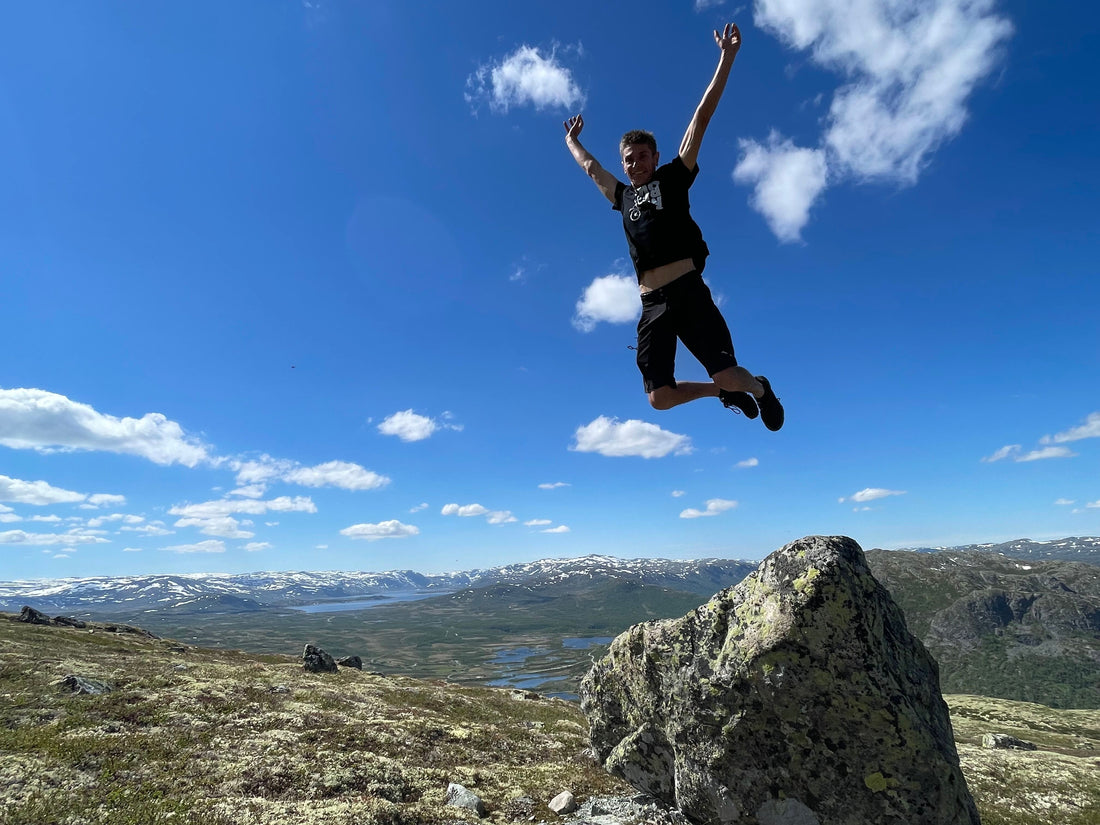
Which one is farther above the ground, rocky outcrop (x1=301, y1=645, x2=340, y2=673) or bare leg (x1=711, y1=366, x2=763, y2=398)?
bare leg (x1=711, y1=366, x2=763, y2=398)

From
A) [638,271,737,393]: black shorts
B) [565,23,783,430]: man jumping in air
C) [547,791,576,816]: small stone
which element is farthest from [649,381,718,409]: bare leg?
[547,791,576,816]: small stone

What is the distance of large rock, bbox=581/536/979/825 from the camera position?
9.36m

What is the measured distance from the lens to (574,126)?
9.91m

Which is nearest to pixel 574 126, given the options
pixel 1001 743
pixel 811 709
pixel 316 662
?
pixel 811 709

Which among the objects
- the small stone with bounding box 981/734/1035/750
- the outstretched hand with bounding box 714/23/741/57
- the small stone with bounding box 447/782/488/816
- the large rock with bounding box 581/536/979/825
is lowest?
the small stone with bounding box 981/734/1035/750

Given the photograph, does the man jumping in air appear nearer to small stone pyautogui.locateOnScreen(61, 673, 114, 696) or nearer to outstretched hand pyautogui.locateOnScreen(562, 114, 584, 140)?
outstretched hand pyautogui.locateOnScreen(562, 114, 584, 140)

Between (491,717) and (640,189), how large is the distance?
33007mm

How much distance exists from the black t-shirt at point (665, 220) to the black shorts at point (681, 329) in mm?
434

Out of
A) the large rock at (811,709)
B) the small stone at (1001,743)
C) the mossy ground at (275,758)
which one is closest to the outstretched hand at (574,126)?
the large rock at (811,709)

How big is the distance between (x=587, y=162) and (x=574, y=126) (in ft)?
3.29

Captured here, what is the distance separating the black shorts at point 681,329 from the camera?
8.34 m

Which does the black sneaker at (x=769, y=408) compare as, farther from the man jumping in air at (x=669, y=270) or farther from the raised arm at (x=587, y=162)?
the raised arm at (x=587, y=162)

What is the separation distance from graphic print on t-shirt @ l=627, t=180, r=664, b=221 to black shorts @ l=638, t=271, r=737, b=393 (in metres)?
1.24

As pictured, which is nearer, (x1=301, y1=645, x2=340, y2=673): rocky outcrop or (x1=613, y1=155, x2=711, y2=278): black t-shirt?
(x1=613, y1=155, x2=711, y2=278): black t-shirt
